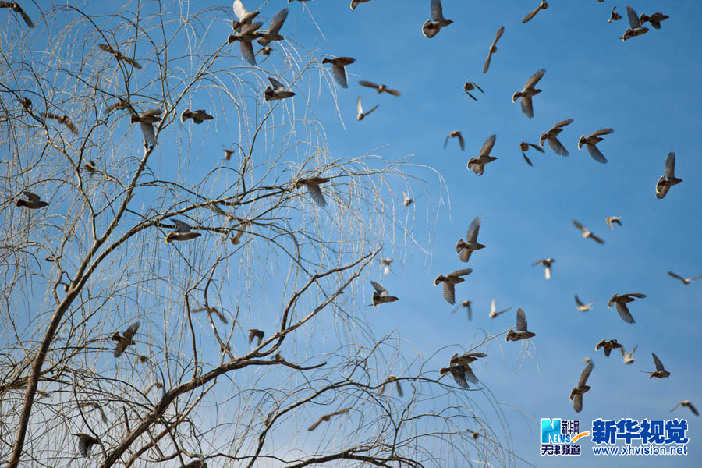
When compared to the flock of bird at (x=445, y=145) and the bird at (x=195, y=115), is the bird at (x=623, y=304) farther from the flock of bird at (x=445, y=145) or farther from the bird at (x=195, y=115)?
the bird at (x=195, y=115)

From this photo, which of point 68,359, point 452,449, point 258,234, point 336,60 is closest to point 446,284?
point 452,449

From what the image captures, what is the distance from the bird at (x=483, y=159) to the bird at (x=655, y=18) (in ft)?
4.66

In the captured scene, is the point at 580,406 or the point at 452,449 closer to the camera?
the point at 452,449

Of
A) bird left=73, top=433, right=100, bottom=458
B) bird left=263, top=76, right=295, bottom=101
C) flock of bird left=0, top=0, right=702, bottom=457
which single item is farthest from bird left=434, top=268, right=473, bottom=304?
bird left=73, top=433, right=100, bottom=458

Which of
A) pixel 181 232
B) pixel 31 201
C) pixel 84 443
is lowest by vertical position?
pixel 84 443

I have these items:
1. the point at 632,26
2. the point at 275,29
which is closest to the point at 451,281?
the point at 275,29

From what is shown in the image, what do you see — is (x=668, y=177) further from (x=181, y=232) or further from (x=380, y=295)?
(x=181, y=232)

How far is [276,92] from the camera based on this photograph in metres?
2.54

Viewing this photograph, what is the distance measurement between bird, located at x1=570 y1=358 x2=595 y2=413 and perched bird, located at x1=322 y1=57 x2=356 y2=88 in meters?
2.03

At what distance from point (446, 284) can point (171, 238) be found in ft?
4.19

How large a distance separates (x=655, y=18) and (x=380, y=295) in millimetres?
2822

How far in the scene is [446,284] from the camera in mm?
2979

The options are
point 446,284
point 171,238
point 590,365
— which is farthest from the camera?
point 590,365

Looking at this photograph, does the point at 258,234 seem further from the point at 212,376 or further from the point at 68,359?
the point at 68,359
